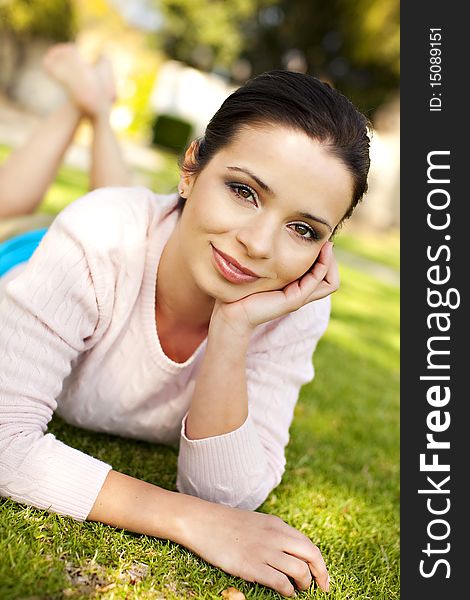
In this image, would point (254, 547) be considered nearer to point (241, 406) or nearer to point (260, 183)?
point (241, 406)

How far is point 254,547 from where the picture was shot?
2047mm

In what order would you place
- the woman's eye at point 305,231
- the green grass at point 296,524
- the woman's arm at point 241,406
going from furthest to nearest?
the woman's arm at point 241,406 < the woman's eye at point 305,231 < the green grass at point 296,524

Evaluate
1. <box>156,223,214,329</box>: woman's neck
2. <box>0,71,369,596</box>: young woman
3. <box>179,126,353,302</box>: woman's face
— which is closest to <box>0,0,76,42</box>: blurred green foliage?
<box>0,71,369,596</box>: young woman

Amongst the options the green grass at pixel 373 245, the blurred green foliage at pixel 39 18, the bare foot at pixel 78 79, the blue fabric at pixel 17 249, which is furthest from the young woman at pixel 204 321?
the blurred green foliage at pixel 39 18

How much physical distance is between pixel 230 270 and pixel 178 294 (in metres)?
0.35

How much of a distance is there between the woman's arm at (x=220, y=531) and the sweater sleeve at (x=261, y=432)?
193 millimetres

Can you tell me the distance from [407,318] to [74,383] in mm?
1366

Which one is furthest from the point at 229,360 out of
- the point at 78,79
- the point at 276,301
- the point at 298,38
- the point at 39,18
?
the point at 298,38

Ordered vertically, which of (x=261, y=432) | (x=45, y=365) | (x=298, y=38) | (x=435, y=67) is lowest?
(x=261, y=432)

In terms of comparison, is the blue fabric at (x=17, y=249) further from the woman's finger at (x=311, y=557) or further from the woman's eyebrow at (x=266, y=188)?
the woman's finger at (x=311, y=557)

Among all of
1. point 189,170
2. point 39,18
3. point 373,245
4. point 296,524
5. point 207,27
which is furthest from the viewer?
point 207,27

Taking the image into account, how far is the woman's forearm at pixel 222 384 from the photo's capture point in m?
2.23

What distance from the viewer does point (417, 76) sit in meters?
3.43

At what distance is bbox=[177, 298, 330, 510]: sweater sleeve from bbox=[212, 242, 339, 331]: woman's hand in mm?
240
